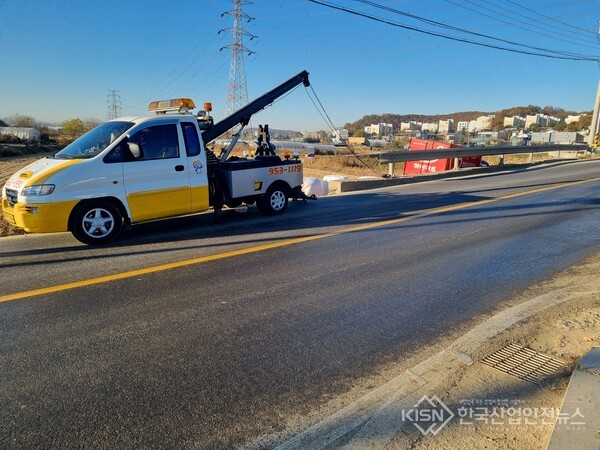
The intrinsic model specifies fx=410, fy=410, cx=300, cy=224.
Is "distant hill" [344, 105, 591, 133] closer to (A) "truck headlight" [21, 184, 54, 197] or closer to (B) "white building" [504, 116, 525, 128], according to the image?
(B) "white building" [504, 116, 525, 128]

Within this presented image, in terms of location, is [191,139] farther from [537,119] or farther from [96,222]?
[537,119]

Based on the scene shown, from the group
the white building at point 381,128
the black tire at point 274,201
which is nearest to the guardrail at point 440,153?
the black tire at point 274,201

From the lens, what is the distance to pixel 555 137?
178ft

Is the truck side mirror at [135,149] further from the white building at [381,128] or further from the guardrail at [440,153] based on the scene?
the white building at [381,128]

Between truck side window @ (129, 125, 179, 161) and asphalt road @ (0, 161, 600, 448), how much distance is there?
143cm

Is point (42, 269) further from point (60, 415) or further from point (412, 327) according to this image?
point (412, 327)

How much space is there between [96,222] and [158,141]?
1718 mm

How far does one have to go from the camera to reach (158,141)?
279 inches

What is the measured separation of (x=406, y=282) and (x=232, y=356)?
2558 millimetres

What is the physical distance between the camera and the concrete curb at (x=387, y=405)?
96.6 inches

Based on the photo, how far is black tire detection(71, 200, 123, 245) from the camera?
634 centimetres

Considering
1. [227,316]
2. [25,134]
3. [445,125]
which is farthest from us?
[445,125]

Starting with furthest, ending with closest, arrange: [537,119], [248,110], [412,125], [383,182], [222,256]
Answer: [412,125] → [537,119] → [383,182] → [248,110] → [222,256]

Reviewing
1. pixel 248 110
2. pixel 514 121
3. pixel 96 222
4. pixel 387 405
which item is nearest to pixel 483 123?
pixel 514 121
